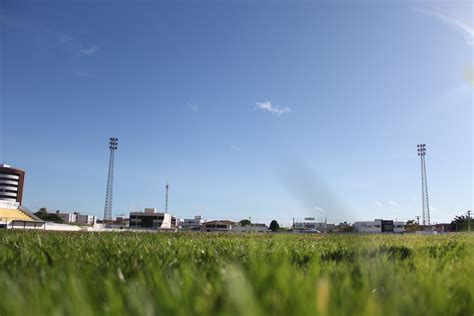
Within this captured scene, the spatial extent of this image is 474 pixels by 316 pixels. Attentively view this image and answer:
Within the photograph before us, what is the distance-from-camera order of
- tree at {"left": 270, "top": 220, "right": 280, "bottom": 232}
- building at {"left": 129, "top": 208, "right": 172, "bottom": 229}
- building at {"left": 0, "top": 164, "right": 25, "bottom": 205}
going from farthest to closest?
building at {"left": 129, "top": 208, "right": 172, "bottom": 229} → building at {"left": 0, "top": 164, "right": 25, "bottom": 205} → tree at {"left": 270, "top": 220, "right": 280, "bottom": 232}

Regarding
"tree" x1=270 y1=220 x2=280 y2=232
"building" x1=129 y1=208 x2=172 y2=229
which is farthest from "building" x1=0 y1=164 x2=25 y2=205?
"tree" x1=270 y1=220 x2=280 y2=232

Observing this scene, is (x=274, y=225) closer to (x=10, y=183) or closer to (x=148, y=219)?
(x=148, y=219)

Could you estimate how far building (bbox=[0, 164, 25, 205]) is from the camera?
153000 millimetres

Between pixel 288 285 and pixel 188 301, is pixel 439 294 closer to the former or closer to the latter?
pixel 288 285

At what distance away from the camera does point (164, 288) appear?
1.12 m

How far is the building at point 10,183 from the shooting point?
153000 millimetres

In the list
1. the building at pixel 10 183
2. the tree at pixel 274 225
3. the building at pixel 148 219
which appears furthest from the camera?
the building at pixel 148 219

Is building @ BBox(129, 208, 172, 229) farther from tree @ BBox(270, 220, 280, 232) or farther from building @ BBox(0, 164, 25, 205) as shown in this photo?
building @ BBox(0, 164, 25, 205)

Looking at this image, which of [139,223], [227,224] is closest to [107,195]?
[139,223]

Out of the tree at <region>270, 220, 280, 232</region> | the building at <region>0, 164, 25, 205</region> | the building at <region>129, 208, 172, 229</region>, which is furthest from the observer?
the building at <region>129, 208, 172, 229</region>

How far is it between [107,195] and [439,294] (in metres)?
98.8

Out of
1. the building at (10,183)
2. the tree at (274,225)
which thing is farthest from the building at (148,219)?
the building at (10,183)

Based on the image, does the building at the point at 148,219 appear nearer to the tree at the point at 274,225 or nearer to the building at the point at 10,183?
the tree at the point at 274,225

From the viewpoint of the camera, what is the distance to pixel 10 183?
155375mm
